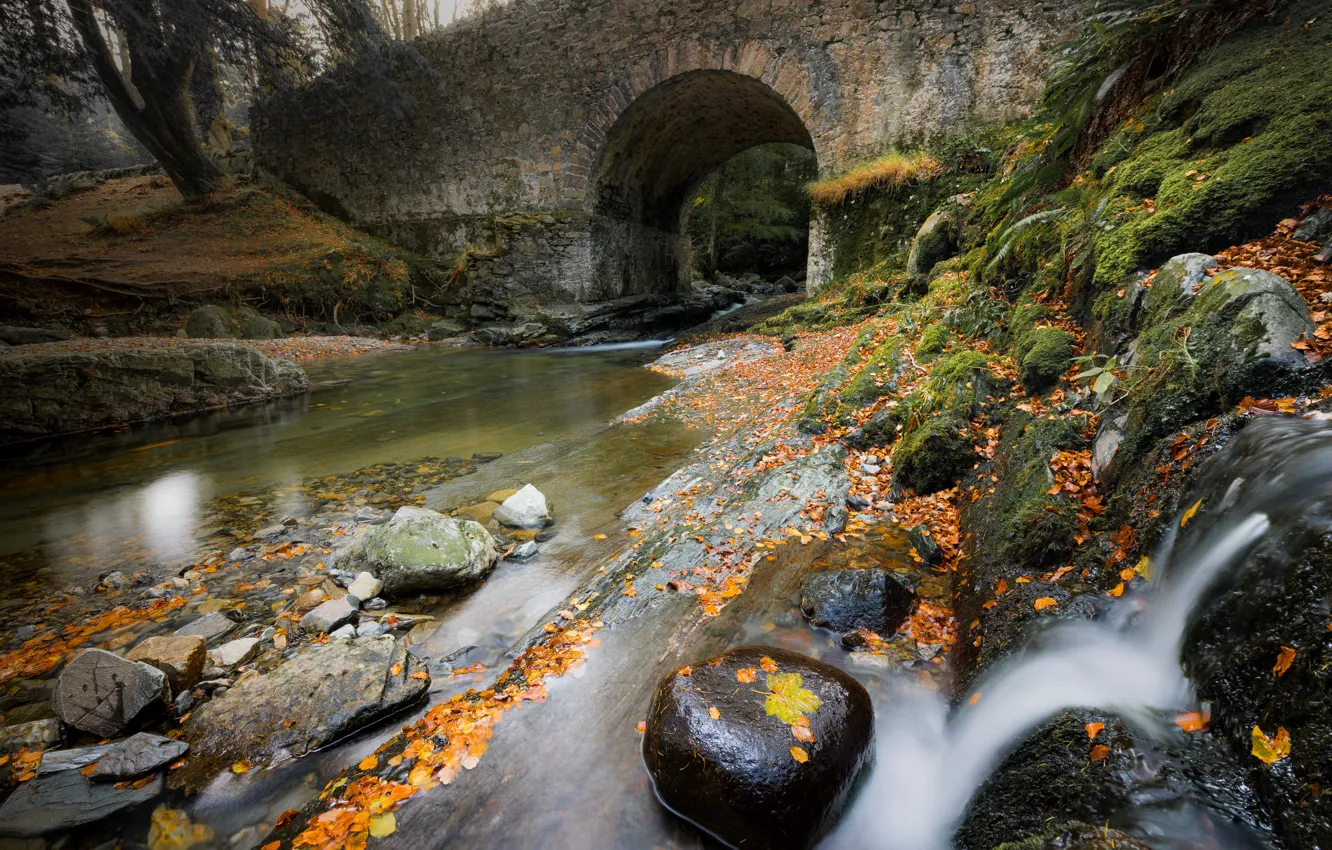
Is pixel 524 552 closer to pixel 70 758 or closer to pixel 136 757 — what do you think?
pixel 136 757

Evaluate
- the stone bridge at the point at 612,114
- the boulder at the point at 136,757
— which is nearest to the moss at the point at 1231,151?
the boulder at the point at 136,757

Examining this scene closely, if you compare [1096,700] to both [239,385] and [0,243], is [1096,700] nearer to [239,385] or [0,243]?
[239,385]

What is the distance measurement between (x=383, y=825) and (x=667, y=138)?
17.2m

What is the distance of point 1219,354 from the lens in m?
2.06

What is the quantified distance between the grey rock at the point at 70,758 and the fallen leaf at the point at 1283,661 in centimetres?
380

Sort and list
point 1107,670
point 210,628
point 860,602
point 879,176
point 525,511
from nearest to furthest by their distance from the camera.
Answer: point 1107,670 < point 860,602 < point 210,628 < point 525,511 < point 879,176

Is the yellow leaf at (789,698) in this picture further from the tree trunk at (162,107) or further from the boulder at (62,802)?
the tree trunk at (162,107)

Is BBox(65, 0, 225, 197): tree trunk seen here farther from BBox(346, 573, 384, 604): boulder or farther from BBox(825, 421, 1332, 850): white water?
BBox(825, 421, 1332, 850): white water

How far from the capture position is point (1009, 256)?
15.3 ft

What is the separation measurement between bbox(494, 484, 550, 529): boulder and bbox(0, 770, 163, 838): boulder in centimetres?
231

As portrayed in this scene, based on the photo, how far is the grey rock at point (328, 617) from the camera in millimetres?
2973

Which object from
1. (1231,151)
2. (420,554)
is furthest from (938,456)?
(420,554)

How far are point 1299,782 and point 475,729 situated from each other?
241 cm

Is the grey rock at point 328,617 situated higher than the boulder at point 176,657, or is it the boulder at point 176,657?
the boulder at point 176,657
